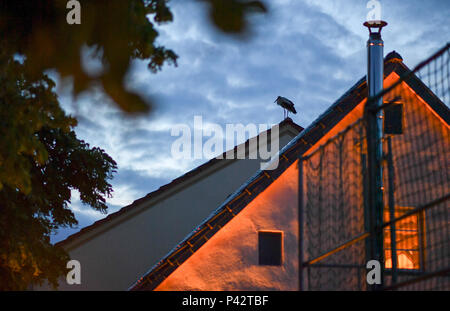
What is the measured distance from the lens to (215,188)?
821 inches

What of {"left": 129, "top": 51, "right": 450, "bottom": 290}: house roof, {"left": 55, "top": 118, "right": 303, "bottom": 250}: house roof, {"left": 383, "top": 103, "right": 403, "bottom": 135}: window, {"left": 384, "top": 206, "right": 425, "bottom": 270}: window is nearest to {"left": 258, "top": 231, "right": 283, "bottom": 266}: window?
{"left": 129, "top": 51, "right": 450, "bottom": 290}: house roof

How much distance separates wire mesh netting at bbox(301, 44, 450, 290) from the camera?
9.01 meters

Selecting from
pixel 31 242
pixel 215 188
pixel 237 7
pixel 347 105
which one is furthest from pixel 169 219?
pixel 237 7

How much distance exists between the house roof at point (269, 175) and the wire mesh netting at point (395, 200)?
27cm

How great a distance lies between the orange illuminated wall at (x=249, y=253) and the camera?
34.2ft

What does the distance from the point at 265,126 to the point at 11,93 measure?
542 inches

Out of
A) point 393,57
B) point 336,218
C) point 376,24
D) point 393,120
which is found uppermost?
point 376,24

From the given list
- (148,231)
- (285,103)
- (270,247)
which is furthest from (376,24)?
(148,231)

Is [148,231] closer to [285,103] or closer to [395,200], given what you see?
[285,103]

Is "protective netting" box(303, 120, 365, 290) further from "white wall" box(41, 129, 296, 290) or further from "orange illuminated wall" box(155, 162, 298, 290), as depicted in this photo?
"white wall" box(41, 129, 296, 290)

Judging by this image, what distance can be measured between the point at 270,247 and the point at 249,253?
0.41m

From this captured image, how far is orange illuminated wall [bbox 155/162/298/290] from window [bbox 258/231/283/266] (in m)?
0.07

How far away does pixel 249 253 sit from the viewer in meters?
10.6
